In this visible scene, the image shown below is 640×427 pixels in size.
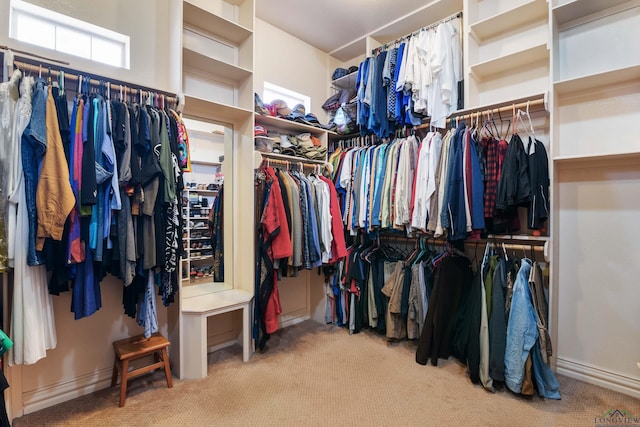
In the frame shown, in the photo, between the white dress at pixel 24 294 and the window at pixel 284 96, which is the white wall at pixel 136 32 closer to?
the white dress at pixel 24 294

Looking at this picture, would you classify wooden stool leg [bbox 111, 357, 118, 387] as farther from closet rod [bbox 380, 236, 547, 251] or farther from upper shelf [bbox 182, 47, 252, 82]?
closet rod [bbox 380, 236, 547, 251]

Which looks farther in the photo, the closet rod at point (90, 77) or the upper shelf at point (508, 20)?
the upper shelf at point (508, 20)

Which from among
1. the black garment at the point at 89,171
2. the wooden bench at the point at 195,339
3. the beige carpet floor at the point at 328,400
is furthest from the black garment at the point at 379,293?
the black garment at the point at 89,171

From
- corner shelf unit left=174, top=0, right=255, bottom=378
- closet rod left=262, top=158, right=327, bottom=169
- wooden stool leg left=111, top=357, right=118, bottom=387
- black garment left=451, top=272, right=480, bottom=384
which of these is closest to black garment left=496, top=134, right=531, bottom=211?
black garment left=451, top=272, right=480, bottom=384

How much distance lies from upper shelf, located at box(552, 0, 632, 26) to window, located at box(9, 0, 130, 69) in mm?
2888

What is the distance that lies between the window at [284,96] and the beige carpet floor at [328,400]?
2.35m

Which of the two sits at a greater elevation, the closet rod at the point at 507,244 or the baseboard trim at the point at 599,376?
the closet rod at the point at 507,244

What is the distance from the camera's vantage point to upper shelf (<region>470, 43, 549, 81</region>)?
6.88ft


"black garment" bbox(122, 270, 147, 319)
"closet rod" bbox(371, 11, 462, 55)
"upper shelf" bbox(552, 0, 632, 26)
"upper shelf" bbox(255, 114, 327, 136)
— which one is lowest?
"black garment" bbox(122, 270, 147, 319)

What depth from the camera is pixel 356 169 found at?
2816 millimetres

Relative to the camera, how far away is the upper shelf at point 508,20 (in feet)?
6.88

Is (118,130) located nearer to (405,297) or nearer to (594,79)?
(405,297)

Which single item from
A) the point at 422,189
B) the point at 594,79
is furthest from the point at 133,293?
the point at 594,79

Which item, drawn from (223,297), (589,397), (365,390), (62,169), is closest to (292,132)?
(223,297)
